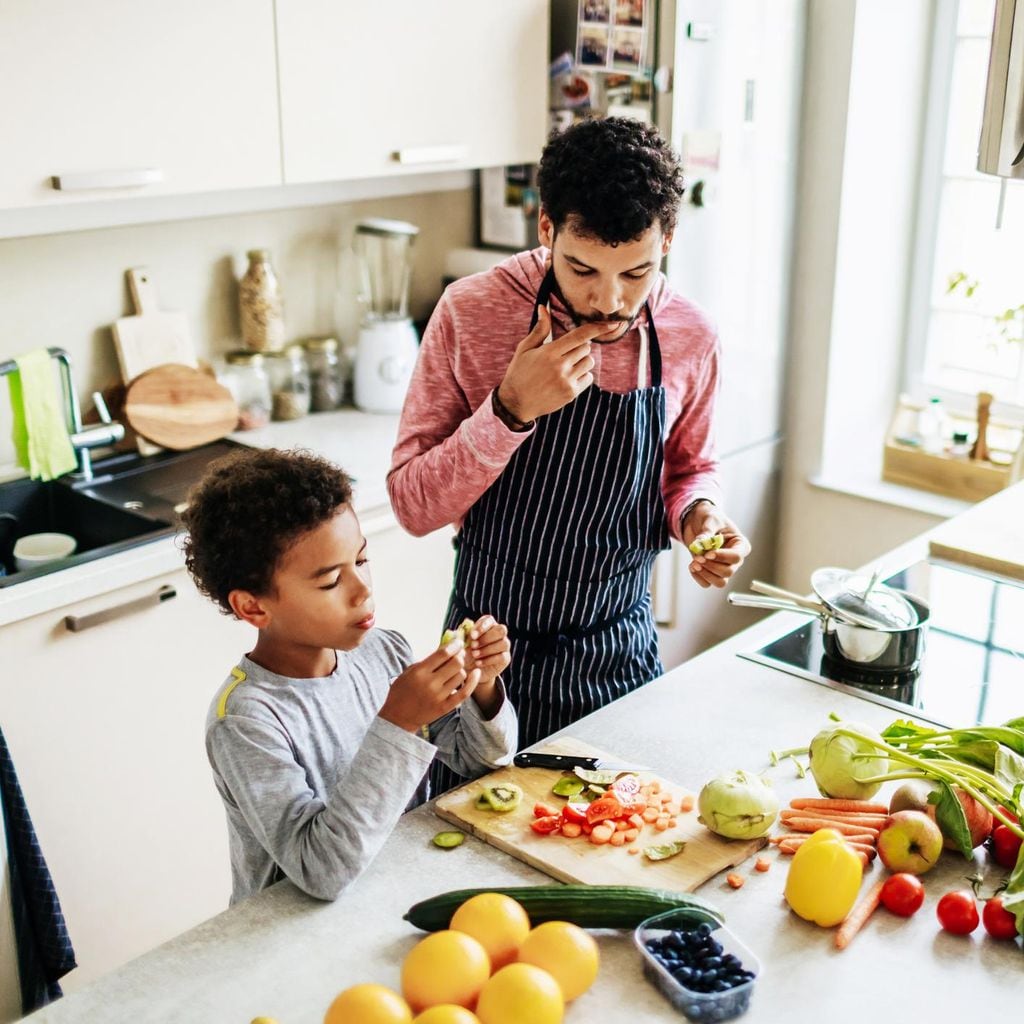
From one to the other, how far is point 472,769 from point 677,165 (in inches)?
30.8

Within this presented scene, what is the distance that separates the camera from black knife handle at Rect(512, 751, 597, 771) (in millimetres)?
1504

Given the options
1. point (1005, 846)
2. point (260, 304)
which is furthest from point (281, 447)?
point (1005, 846)

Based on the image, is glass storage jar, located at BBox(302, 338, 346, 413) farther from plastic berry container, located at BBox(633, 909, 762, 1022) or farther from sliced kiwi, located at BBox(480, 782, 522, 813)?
plastic berry container, located at BBox(633, 909, 762, 1022)

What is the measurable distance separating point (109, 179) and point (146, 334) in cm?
55

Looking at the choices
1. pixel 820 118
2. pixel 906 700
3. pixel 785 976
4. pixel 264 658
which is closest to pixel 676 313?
pixel 906 700

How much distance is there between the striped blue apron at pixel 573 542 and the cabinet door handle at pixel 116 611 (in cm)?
67

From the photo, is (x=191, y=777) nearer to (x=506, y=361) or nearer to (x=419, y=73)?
(x=506, y=361)

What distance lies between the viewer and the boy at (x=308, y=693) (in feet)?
4.22

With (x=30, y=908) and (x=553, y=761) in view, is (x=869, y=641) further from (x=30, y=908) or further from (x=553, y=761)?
(x=30, y=908)

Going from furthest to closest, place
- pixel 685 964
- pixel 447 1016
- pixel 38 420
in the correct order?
pixel 38 420, pixel 685 964, pixel 447 1016

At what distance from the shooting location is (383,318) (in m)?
3.06

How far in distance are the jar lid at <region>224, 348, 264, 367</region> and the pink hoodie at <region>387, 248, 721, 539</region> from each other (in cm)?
114

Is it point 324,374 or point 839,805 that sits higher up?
point 324,374

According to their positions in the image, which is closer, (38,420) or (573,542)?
(573,542)
